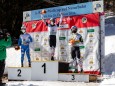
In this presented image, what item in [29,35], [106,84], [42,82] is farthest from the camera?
[29,35]

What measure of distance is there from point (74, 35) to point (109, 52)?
2.78 meters

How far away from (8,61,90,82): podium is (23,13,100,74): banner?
117cm

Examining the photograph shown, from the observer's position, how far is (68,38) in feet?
45.7

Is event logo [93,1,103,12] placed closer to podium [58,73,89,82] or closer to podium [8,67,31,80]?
podium [58,73,89,82]

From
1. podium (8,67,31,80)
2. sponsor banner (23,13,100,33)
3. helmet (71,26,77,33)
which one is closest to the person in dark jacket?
podium (8,67,31,80)

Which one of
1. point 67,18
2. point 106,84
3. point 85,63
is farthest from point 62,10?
point 106,84

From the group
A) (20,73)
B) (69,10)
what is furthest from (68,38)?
(20,73)

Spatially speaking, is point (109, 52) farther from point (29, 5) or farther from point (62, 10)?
point (29, 5)

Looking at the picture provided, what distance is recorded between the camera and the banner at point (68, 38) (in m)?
13.0

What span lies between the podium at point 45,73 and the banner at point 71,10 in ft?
7.30

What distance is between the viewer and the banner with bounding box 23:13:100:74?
42.7 feet

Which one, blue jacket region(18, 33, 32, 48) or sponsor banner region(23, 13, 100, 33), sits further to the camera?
blue jacket region(18, 33, 32, 48)

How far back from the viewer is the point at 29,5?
2402 cm

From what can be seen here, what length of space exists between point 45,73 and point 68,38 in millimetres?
2309
